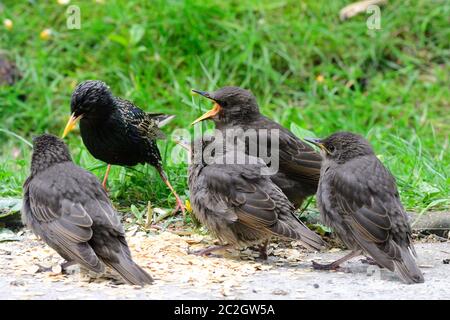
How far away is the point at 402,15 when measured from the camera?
11.1 meters

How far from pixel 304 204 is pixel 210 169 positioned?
136 centimetres

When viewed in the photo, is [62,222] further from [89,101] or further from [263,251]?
[89,101]

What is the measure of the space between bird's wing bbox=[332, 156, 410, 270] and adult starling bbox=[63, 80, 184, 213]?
5.49 ft

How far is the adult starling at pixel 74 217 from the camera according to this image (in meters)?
5.54

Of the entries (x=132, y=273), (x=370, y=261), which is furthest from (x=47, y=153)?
(x=370, y=261)

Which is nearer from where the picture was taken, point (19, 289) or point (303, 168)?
point (19, 289)

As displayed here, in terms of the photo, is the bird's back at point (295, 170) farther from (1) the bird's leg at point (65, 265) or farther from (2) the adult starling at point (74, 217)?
(1) the bird's leg at point (65, 265)

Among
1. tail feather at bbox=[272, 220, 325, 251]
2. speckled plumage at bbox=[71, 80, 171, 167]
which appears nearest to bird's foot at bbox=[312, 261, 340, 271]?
tail feather at bbox=[272, 220, 325, 251]

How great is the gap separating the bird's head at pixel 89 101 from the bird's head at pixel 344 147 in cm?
206

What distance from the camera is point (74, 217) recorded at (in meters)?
5.70

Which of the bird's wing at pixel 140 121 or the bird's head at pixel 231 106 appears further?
the bird's wing at pixel 140 121

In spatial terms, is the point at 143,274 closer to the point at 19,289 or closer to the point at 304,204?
the point at 19,289

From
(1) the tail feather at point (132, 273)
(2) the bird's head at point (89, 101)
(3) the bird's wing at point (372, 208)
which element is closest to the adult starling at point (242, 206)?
(3) the bird's wing at point (372, 208)

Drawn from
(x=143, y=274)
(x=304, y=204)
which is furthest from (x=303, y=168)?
(x=143, y=274)
